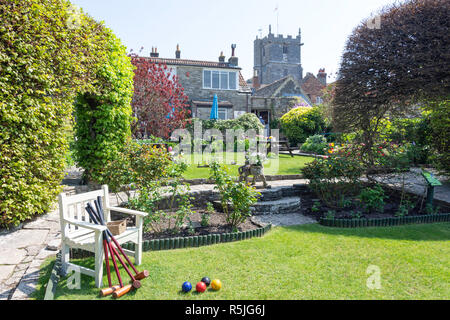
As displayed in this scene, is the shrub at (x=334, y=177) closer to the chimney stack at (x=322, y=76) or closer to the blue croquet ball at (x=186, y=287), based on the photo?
the blue croquet ball at (x=186, y=287)

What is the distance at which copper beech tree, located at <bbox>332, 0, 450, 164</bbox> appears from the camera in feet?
21.6

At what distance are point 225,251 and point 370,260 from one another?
2.01 m

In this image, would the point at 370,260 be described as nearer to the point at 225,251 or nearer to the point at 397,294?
the point at 397,294

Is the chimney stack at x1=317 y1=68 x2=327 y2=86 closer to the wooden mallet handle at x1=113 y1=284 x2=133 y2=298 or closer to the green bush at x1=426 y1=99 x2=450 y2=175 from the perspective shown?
the green bush at x1=426 y1=99 x2=450 y2=175

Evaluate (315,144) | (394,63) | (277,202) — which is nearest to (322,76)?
(315,144)

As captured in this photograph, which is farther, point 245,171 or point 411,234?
point 245,171

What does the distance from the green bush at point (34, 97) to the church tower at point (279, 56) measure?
56.8 meters

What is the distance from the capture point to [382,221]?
5953mm

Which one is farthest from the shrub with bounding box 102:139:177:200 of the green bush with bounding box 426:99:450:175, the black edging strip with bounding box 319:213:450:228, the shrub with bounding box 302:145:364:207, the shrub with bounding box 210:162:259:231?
the green bush with bounding box 426:99:450:175

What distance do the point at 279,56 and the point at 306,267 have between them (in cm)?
6115

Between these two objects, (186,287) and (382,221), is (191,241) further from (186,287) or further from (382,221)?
(382,221)

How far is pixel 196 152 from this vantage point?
1477cm

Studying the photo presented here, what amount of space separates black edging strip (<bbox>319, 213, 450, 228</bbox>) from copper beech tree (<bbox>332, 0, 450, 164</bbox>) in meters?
2.35

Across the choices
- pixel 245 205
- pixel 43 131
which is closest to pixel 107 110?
pixel 43 131
